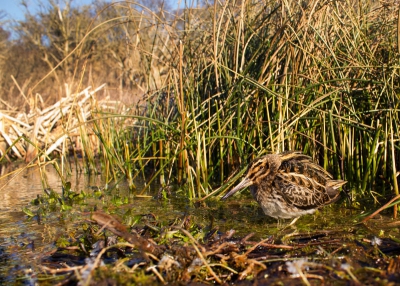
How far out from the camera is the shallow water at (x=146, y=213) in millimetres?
3309

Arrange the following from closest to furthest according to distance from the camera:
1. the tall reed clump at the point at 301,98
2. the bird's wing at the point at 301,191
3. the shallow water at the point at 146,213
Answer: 1. the shallow water at the point at 146,213
2. the bird's wing at the point at 301,191
3. the tall reed clump at the point at 301,98

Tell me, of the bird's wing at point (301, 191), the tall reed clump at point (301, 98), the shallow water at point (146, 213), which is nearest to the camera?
the shallow water at point (146, 213)

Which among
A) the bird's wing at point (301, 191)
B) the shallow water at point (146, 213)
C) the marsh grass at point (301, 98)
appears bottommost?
the shallow water at point (146, 213)

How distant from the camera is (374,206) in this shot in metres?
4.18

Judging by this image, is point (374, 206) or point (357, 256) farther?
point (374, 206)

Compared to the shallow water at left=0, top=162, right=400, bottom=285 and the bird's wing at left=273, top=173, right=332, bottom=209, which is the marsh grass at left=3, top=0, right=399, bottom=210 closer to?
the shallow water at left=0, top=162, right=400, bottom=285

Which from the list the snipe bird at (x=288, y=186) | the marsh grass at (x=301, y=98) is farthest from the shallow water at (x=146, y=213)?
the marsh grass at (x=301, y=98)

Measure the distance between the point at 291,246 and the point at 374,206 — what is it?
1.52 meters

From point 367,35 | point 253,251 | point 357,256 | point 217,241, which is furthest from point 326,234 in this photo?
point 367,35

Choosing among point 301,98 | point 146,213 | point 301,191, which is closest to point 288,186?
point 301,191

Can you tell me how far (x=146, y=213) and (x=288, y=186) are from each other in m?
1.38

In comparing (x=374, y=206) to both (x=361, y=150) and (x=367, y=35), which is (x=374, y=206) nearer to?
(x=361, y=150)

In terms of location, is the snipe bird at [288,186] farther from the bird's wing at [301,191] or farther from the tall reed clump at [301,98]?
the tall reed clump at [301,98]

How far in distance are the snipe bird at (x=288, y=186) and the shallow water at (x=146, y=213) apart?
16 centimetres
